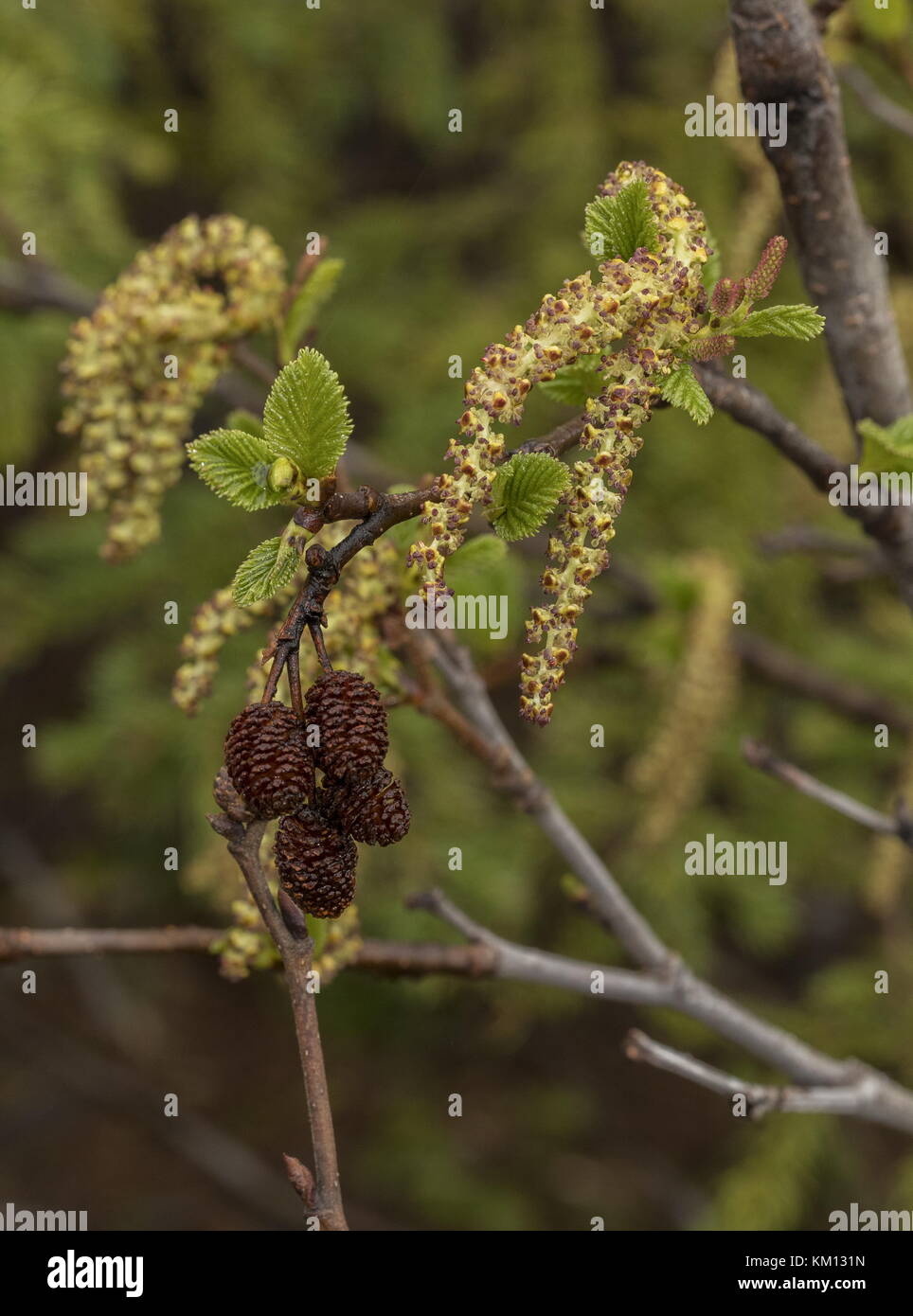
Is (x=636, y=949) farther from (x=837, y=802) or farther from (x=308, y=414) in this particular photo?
(x=308, y=414)

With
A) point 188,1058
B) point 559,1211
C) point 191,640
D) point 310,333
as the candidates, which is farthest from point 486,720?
point 188,1058

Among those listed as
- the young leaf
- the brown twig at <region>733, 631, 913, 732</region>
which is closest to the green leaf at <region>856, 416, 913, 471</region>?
the young leaf

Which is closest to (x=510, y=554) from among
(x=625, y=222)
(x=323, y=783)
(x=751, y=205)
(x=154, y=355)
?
(x=751, y=205)

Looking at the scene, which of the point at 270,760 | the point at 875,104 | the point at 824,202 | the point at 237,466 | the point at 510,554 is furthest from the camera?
the point at 510,554

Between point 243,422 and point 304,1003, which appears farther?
point 243,422

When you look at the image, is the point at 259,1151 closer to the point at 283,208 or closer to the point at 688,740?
the point at 688,740

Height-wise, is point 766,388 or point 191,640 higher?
point 766,388
